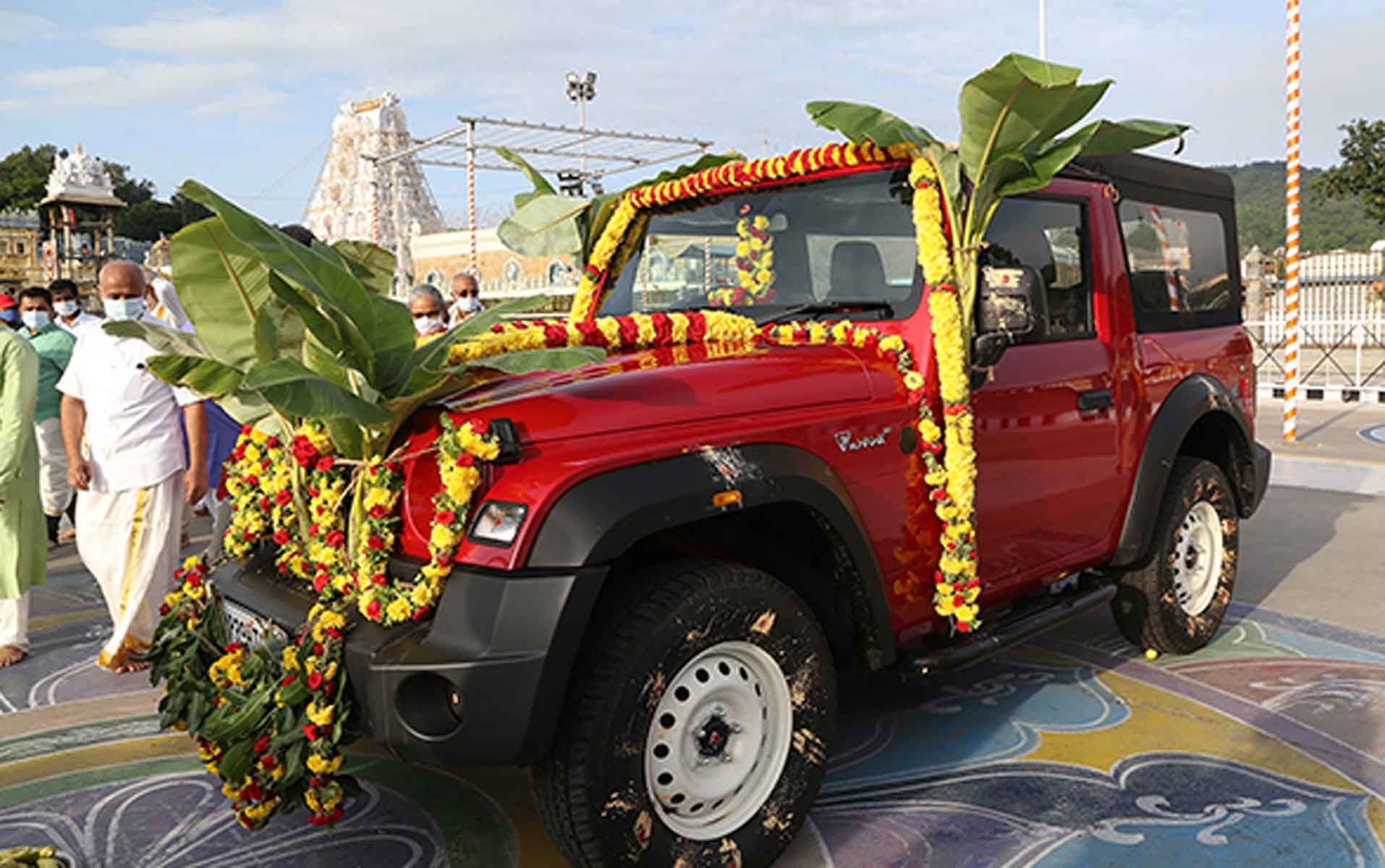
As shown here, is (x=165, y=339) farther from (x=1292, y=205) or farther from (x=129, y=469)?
(x=1292, y=205)

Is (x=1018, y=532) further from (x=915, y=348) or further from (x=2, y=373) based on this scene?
(x=2, y=373)

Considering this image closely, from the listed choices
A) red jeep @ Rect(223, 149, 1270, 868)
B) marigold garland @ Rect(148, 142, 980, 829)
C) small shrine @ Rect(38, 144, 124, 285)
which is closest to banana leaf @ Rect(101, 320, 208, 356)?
marigold garland @ Rect(148, 142, 980, 829)

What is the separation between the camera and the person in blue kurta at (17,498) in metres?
5.04

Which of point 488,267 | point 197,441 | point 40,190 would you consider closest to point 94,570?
point 197,441

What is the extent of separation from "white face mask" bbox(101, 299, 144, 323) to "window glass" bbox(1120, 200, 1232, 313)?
4.33m

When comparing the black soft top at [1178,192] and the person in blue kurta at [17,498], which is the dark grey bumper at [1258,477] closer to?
the black soft top at [1178,192]

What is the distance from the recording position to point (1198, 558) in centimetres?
496

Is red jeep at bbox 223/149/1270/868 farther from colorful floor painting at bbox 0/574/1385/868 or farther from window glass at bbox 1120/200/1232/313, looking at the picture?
colorful floor painting at bbox 0/574/1385/868

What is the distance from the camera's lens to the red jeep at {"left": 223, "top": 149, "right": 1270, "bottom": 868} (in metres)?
2.54

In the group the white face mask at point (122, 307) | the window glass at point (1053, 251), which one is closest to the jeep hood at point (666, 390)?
the window glass at point (1053, 251)

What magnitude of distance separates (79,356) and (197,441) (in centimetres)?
73

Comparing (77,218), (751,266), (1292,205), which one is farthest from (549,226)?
(77,218)

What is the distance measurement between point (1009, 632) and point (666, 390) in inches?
66.3

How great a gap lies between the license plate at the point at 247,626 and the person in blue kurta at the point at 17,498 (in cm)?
256
